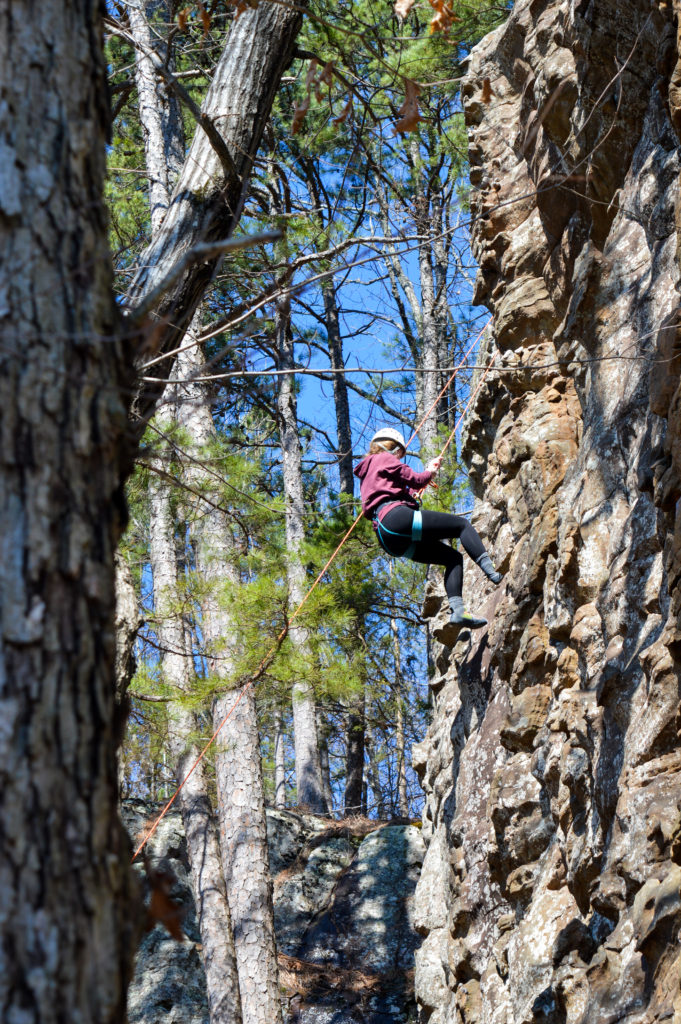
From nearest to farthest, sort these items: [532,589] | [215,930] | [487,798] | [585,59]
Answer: [585,59], [532,589], [487,798], [215,930]

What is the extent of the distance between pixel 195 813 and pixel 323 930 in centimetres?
230

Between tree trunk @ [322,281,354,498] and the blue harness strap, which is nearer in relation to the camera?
the blue harness strap

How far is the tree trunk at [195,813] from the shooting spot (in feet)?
25.3

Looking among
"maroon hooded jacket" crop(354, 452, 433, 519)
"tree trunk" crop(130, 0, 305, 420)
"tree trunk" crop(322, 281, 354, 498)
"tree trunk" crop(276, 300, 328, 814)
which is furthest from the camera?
"tree trunk" crop(322, 281, 354, 498)

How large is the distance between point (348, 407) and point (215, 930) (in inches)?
417

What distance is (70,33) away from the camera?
5.91ft

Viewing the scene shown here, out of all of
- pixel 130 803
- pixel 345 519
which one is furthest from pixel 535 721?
pixel 130 803

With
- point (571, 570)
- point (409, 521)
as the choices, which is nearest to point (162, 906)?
point (571, 570)

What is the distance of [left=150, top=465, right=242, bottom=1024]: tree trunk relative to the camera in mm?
7711

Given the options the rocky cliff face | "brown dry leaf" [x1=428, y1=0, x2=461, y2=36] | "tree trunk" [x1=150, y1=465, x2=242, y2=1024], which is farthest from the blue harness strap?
"brown dry leaf" [x1=428, y1=0, x2=461, y2=36]

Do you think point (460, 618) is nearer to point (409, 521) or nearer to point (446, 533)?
point (446, 533)

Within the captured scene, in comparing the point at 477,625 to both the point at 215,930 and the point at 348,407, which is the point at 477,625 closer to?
the point at 215,930

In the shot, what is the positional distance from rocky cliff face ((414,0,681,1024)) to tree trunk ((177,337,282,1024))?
4.23 feet

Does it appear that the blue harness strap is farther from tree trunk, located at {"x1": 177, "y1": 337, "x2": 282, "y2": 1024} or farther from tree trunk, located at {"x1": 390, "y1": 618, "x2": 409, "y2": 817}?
tree trunk, located at {"x1": 390, "y1": 618, "x2": 409, "y2": 817}
